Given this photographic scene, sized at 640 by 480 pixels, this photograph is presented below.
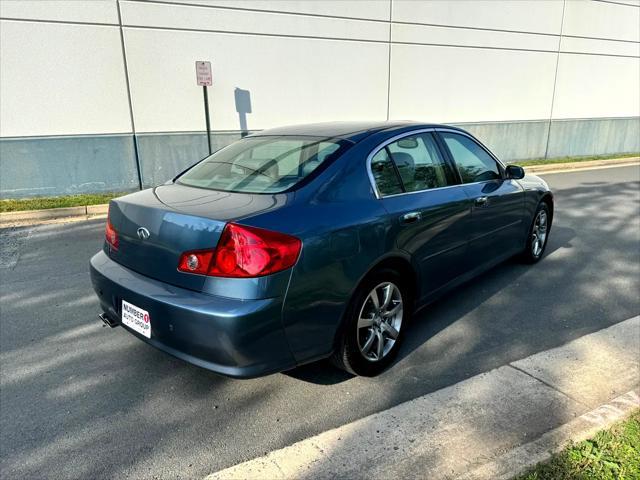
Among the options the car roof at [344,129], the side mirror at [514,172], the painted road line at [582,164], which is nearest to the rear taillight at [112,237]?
the car roof at [344,129]

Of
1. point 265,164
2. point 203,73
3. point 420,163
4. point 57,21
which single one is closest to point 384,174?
point 420,163

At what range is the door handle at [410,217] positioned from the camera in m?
3.09

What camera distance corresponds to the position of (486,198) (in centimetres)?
396

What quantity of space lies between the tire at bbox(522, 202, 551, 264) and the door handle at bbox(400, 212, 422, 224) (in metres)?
2.29

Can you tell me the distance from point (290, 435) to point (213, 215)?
125cm

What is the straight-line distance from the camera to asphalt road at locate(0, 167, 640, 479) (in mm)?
2438

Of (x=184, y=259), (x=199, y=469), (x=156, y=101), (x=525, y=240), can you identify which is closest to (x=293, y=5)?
(x=156, y=101)

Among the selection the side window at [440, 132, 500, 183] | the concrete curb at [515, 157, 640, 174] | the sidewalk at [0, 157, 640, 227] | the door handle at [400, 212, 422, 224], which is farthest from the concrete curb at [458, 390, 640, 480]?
the concrete curb at [515, 157, 640, 174]

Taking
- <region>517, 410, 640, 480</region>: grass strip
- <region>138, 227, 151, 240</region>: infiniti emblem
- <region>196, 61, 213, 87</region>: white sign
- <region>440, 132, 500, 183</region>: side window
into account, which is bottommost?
<region>517, 410, 640, 480</region>: grass strip

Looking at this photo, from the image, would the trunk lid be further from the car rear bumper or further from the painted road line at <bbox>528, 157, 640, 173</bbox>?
the painted road line at <bbox>528, 157, 640, 173</bbox>

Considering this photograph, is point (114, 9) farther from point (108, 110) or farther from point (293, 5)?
point (293, 5)

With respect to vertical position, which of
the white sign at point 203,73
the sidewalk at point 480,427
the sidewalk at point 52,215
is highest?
the white sign at point 203,73

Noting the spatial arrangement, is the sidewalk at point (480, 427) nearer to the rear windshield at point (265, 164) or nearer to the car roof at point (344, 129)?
the rear windshield at point (265, 164)

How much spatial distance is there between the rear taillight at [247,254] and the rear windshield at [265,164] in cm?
48
